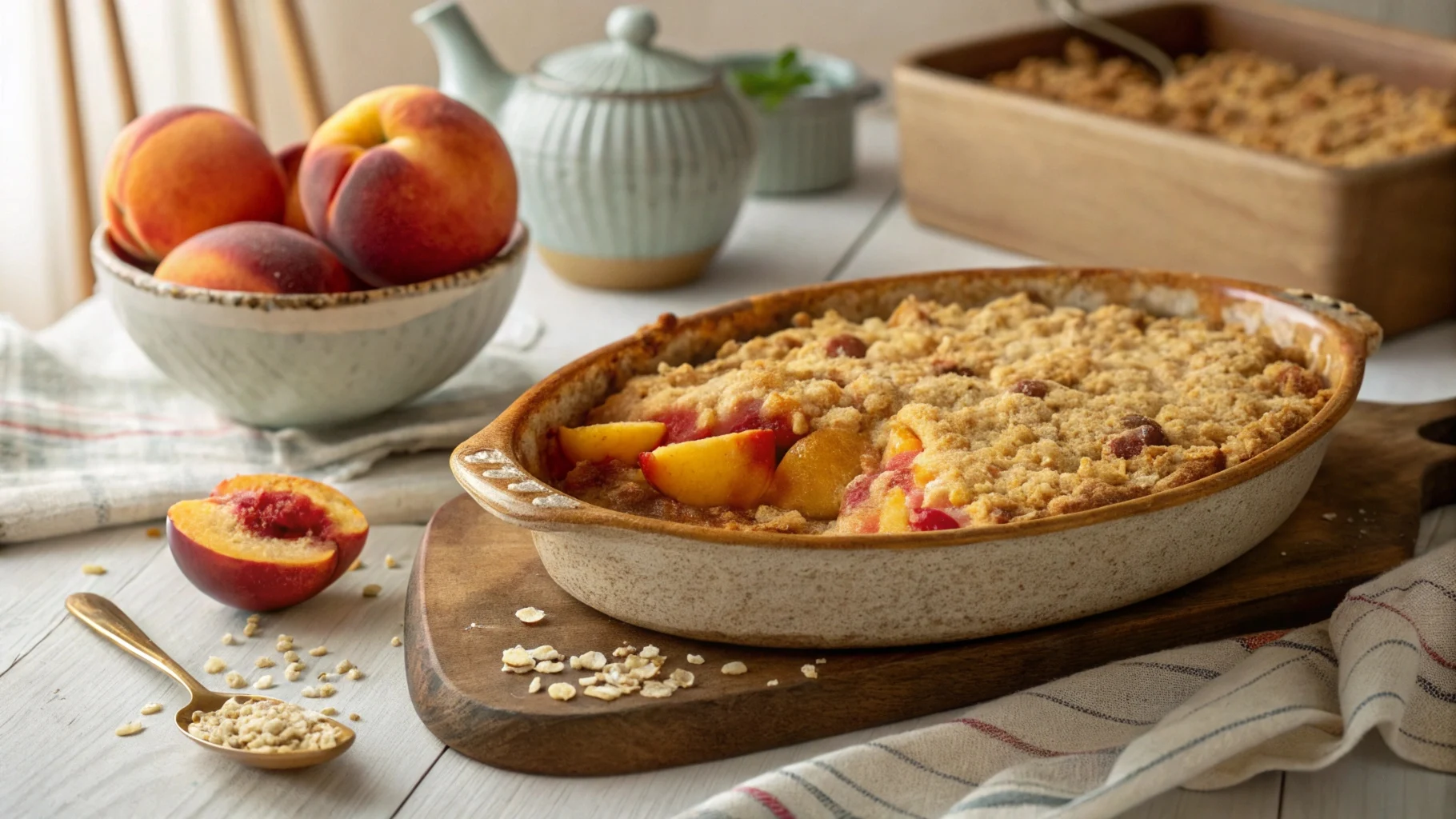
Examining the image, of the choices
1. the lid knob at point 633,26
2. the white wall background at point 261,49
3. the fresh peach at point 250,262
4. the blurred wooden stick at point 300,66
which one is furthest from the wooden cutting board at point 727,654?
the white wall background at point 261,49

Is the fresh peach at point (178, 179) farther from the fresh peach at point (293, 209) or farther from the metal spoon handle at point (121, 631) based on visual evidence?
the metal spoon handle at point (121, 631)

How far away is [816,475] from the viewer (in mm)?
949

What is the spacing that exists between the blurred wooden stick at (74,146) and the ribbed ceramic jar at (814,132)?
33.7 inches

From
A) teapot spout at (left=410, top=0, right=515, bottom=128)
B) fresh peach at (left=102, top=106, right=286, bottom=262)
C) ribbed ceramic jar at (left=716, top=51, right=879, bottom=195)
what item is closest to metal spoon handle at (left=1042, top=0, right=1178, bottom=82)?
ribbed ceramic jar at (left=716, top=51, right=879, bottom=195)

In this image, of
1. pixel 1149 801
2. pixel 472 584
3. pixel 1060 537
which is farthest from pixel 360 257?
pixel 1149 801

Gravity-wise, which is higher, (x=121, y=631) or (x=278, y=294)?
(x=278, y=294)

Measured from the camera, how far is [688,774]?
866mm

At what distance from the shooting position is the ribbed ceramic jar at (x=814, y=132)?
186 cm

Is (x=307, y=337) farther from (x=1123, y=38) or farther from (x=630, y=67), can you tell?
(x=1123, y=38)

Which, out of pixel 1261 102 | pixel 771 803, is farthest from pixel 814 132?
pixel 771 803

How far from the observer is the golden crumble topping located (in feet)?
5.10

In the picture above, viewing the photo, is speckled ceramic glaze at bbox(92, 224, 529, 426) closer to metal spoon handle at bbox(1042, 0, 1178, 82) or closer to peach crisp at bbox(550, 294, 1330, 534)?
peach crisp at bbox(550, 294, 1330, 534)

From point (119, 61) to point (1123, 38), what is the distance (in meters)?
1.31

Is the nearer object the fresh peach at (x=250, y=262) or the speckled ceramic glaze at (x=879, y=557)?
the speckled ceramic glaze at (x=879, y=557)
